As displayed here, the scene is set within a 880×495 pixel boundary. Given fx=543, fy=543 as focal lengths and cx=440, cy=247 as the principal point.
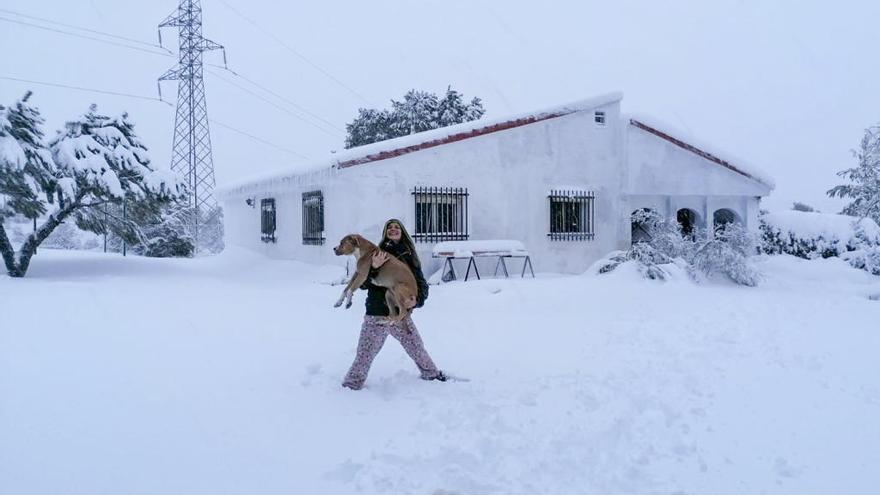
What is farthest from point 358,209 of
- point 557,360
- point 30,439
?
point 30,439

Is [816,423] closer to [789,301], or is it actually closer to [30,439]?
[30,439]

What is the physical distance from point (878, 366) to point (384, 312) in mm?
5202

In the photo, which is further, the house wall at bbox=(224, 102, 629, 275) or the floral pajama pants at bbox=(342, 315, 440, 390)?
the house wall at bbox=(224, 102, 629, 275)

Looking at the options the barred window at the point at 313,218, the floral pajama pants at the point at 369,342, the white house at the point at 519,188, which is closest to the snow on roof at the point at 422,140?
the white house at the point at 519,188

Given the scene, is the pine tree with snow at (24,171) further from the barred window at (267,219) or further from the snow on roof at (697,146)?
the snow on roof at (697,146)

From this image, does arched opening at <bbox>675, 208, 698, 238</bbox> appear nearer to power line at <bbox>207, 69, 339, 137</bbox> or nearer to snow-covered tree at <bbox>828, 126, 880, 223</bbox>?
snow-covered tree at <bbox>828, 126, 880, 223</bbox>

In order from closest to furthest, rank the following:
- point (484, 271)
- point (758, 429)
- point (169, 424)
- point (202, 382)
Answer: point (169, 424), point (758, 429), point (202, 382), point (484, 271)

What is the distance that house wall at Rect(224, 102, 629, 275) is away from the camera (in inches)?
442

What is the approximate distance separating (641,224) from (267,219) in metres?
10.7

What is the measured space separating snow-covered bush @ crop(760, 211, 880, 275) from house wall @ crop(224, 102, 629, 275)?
21.3 ft

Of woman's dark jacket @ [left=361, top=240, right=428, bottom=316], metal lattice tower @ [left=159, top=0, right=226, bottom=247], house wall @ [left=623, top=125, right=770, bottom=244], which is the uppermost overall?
metal lattice tower @ [left=159, top=0, right=226, bottom=247]

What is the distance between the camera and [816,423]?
4.10m

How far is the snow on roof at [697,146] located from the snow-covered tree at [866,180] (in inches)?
250

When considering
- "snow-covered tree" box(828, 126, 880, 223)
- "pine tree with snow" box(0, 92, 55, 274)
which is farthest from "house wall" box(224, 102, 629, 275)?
"snow-covered tree" box(828, 126, 880, 223)
